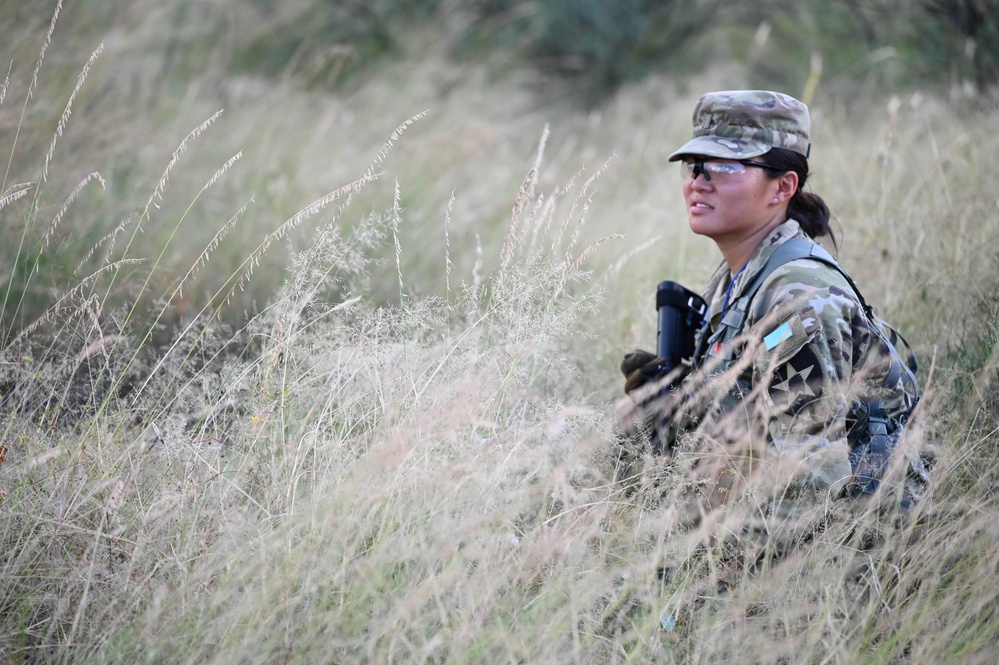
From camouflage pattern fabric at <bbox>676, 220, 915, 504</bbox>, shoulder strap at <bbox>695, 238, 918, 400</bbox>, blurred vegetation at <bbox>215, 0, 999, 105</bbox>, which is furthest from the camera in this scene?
blurred vegetation at <bbox>215, 0, 999, 105</bbox>

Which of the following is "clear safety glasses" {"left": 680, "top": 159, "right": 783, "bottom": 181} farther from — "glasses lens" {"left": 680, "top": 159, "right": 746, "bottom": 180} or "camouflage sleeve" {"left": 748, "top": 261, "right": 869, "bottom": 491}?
"camouflage sleeve" {"left": 748, "top": 261, "right": 869, "bottom": 491}

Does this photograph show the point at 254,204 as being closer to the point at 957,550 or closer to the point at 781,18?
the point at 957,550

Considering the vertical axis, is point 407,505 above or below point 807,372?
below

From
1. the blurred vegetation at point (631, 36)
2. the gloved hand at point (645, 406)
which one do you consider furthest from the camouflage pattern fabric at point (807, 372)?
the blurred vegetation at point (631, 36)

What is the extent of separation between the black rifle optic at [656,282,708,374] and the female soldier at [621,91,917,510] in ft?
0.17

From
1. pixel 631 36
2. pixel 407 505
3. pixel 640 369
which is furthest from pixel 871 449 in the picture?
pixel 631 36

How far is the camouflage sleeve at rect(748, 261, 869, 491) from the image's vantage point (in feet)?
6.26

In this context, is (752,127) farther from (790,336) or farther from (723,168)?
(790,336)

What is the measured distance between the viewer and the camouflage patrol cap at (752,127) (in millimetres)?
2299

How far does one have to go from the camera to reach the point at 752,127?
2.32 metres

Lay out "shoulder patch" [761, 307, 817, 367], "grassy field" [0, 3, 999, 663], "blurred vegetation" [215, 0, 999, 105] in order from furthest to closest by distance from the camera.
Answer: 1. "blurred vegetation" [215, 0, 999, 105]
2. "shoulder patch" [761, 307, 817, 367]
3. "grassy field" [0, 3, 999, 663]

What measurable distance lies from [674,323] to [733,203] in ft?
1.47

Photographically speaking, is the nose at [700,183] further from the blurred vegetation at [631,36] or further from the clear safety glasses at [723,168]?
the blurred vegetation at [631,36]

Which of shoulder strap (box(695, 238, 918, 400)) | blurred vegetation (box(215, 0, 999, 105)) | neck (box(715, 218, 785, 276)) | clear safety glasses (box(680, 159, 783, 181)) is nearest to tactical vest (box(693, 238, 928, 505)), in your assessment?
shoulder strap (box(695, 238, 918, 400))
